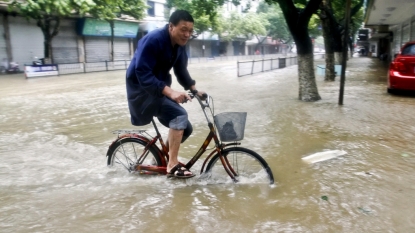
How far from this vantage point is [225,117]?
11.8 ft

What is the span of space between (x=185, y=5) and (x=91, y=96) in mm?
17838

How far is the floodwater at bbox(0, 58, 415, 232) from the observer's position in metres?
3.27

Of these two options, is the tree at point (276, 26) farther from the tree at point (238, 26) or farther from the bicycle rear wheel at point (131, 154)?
the bicycle rear wheel at point (131, 154)

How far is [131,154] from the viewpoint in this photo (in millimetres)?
4453

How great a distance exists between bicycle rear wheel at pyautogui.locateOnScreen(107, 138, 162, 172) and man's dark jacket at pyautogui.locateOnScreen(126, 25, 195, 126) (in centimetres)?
45

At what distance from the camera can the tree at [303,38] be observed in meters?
8.90

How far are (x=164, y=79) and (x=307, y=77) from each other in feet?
21.2

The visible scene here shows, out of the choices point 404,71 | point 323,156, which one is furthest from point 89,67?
point 323,156

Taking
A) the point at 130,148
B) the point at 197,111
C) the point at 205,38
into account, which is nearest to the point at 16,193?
the point at 130,148

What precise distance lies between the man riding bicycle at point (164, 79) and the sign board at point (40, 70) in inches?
728

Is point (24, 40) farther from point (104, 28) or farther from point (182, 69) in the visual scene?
point (182, 69)

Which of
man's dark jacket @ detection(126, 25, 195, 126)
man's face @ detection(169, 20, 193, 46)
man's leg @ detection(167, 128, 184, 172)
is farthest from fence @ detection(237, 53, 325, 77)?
man's face @ detection(169, 20, 193, 46)

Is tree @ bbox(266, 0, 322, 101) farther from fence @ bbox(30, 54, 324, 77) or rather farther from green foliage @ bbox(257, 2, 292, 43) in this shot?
green foliage @ bbox(257, 2, 292, 43)

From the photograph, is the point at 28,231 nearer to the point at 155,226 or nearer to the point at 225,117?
the point at 155,226
